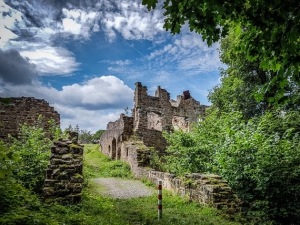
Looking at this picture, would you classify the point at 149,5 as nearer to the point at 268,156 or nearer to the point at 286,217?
the point at 268,156

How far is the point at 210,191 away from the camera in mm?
6457

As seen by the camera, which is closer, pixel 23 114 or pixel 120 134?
pixel 23 114

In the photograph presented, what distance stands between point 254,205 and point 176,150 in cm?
531

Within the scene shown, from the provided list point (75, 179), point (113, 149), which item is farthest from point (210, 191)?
point (113, 149)

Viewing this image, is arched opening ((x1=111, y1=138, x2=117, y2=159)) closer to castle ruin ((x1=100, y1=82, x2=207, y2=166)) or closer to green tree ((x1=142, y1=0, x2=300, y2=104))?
castle ruin ((x1=100, y1=82, x2=207, y2=166))

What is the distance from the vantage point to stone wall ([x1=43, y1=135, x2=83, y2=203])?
18.5ft

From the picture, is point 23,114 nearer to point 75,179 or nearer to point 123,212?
point 75,179

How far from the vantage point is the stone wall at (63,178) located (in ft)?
18.5

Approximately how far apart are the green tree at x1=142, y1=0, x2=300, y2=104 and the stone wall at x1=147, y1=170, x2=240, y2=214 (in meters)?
3.31

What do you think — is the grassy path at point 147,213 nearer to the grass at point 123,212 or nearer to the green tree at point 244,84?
the grass at point 123,212

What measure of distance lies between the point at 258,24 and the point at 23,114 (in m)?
13.4

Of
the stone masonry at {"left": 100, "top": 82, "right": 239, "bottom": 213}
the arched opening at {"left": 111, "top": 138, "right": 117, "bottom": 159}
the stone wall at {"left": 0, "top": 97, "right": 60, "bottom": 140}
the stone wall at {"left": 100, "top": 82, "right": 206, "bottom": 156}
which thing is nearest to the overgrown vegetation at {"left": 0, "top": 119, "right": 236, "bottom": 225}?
the stone masonry at {"left": 100, "top": 82, "right": 239, "bottom": 213}

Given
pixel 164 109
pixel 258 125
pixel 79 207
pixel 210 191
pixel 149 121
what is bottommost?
pixel 79 207

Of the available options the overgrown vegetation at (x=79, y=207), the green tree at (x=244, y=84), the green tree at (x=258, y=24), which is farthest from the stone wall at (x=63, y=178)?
the green tree at (x=244, y=84)
